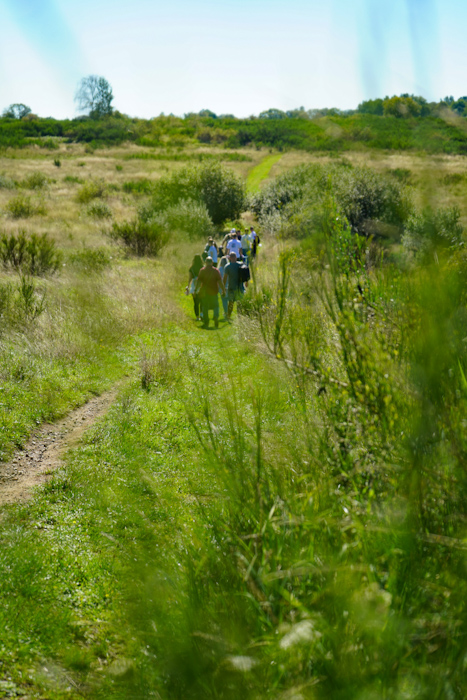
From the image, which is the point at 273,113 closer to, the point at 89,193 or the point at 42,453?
the point at 42,453

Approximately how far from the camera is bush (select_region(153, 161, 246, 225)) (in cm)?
3011

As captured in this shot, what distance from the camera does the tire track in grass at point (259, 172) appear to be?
46.6 m

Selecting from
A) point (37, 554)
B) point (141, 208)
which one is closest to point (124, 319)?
point (37, 554)

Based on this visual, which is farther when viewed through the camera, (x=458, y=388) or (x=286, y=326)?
(x=286, y=326)

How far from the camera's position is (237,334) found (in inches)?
465

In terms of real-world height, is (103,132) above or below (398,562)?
above

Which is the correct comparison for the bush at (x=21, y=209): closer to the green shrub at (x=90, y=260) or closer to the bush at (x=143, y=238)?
the bush at (x=143, y=238)

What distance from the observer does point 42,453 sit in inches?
271

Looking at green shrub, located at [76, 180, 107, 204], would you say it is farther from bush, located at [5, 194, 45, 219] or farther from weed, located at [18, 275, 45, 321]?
weed, located at [18, 275, 45, 321]

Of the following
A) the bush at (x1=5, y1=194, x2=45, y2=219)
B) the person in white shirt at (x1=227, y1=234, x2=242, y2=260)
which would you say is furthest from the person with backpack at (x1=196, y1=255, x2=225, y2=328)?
the bush at (x1=5, y1=194, x2=45, y2=219)

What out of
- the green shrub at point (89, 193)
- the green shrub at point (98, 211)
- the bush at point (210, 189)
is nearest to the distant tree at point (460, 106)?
the bush at point (210, 189)

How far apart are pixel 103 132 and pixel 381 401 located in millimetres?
79264

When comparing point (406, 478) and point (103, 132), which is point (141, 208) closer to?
A: point (406, 478)

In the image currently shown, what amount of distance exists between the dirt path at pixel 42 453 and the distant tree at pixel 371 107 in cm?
554
